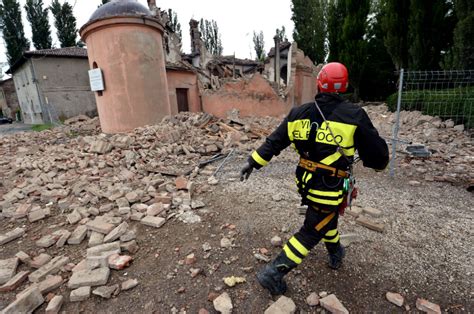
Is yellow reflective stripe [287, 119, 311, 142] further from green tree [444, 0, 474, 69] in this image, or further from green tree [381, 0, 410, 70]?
green tree [381, 0, 410, 70]

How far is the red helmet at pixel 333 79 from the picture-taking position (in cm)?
208

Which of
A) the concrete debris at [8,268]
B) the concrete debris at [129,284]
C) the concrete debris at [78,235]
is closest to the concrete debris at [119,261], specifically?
the concrete debris at [129,284]

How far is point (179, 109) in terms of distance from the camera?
47.8 ft

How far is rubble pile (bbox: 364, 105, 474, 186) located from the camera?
16.9ft

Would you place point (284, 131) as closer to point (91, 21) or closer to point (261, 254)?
point (261, 254)

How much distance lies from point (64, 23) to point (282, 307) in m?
38.9

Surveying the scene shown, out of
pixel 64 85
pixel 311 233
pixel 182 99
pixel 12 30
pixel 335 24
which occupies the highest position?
pixel 12 30

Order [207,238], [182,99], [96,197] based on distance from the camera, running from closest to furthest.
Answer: [207,238], [96,197], [182,99]

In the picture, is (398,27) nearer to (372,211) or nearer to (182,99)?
(182,99)

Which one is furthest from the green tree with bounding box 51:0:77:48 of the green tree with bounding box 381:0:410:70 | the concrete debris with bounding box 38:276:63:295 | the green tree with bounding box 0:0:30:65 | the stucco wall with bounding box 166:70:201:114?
the concrete debris with bounding box 38:276:63:295

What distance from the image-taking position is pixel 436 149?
6.59 meters

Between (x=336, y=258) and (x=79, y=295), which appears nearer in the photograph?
(x=79, y=295)

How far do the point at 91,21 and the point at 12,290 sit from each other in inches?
367

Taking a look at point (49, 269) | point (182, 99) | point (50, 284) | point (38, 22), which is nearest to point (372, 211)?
point (50, 284)
